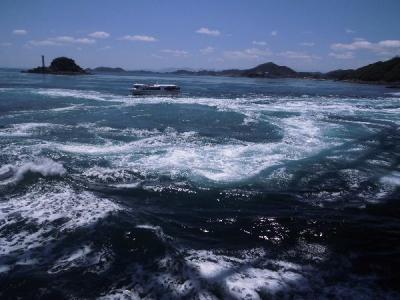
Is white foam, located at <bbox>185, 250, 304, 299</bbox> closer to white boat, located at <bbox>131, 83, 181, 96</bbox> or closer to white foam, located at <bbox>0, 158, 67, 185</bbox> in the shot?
white foam, located at <bbox>0, 158, 67, 185</bbox>

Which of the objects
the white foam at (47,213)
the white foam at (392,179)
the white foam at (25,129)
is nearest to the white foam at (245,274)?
the white foam at (47,213)

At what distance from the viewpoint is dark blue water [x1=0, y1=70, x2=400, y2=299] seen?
24.2 ft

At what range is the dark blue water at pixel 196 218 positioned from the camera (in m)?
7.36

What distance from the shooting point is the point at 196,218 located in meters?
10.4

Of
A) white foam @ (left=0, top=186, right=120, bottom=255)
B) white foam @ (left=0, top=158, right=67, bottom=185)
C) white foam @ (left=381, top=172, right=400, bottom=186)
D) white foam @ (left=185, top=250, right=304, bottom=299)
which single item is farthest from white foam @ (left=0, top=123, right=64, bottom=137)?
white foam @ (left=381, top=172, right=400, bottom=186)

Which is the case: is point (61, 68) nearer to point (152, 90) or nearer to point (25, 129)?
point (152, 90)

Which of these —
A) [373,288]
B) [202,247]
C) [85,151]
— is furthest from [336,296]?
[85,151]

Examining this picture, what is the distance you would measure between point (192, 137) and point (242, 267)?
49.8ft

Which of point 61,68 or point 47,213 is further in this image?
point 61,68

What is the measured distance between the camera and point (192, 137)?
74.2 feet

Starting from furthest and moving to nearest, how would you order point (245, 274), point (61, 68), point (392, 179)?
point (61, 68) → point (392, 179) → point (245, 274)

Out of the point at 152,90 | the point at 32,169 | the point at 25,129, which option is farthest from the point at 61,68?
the point at 32,169

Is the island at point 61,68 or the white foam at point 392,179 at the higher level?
the island at point 61,68

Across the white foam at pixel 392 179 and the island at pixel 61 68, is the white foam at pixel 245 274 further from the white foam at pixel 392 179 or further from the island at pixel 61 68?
the island at pixel 61 68
